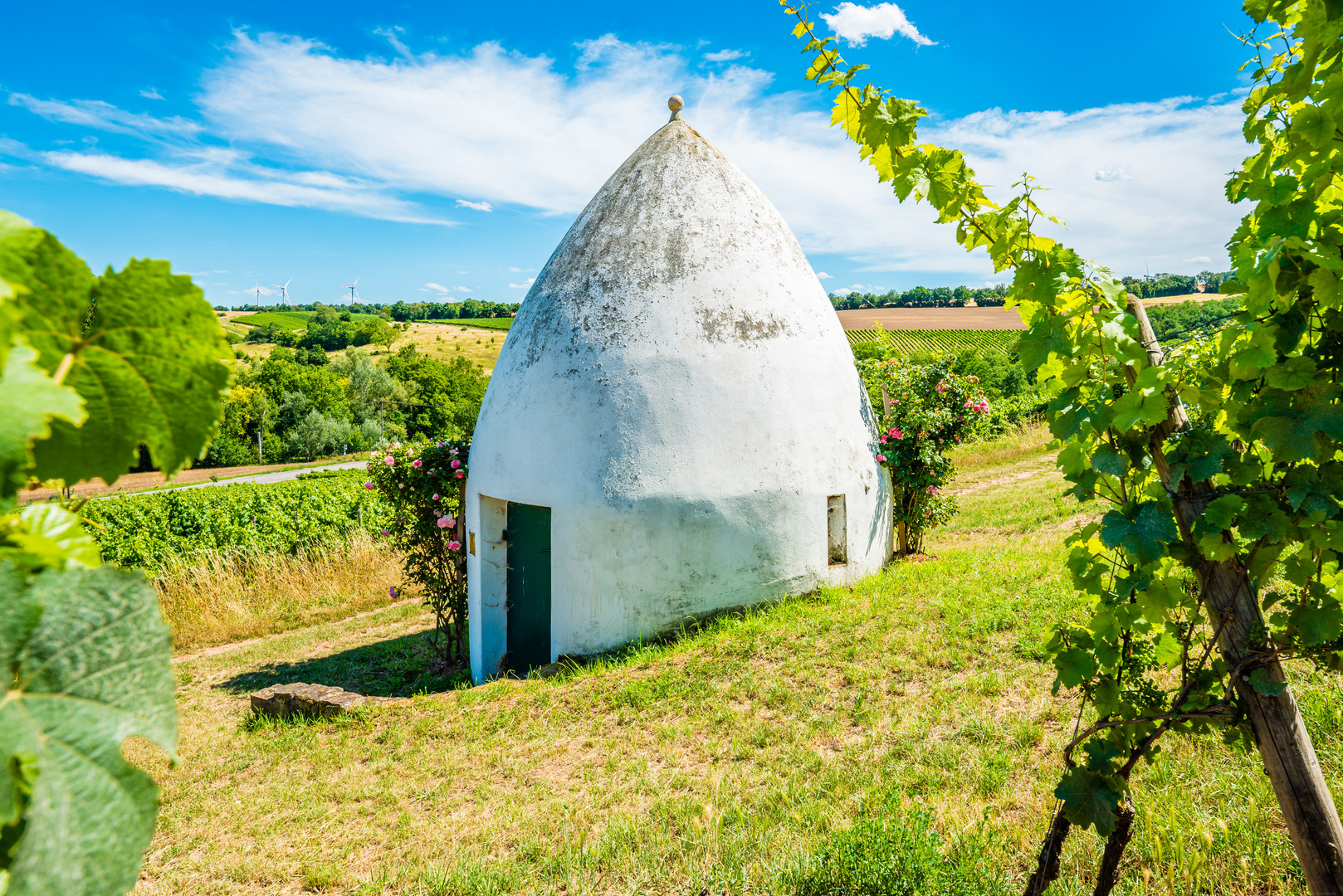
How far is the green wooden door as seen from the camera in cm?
815

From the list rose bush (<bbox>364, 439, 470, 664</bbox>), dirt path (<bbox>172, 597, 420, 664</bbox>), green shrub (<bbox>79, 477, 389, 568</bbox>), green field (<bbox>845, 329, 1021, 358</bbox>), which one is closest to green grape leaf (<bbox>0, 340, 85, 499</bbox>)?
rose bush (<bbox>364, 439, 470, 664</bbox>)

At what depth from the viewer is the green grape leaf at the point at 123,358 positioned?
0.62 m

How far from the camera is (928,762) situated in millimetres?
4496

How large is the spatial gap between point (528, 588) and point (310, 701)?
8.01 feet

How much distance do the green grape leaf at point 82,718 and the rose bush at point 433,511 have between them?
846 cm

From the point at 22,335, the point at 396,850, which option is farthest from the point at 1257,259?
the point at 396,850

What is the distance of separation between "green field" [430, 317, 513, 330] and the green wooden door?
86721 millimetres

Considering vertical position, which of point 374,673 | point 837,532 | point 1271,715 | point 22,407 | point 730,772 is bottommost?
point 374,673

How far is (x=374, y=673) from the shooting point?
9.27 meters

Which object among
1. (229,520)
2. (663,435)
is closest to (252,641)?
(229,520)

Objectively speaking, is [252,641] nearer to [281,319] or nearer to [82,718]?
[82,718]

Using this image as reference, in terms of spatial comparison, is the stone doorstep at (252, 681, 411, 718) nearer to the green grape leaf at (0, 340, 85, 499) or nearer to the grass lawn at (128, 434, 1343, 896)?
the grass lawn at (128, 434, 1343, 896)

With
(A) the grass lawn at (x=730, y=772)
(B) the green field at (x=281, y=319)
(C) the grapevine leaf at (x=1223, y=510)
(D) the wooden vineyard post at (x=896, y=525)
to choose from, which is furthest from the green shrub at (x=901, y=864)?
(B) the green field at (x=281, y=319)

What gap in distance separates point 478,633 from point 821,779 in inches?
192
